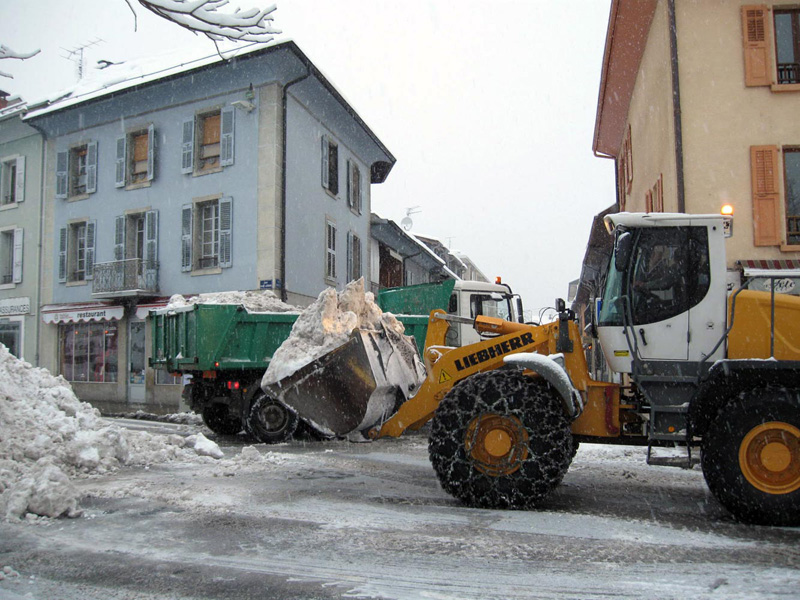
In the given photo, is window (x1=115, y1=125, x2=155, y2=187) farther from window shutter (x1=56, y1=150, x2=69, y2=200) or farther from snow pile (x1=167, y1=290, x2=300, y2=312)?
snow pile (x1=167, y1=290, x2=300, y2=312)

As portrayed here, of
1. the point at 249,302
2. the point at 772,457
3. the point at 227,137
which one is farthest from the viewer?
the point at 227,137

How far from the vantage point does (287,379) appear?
7.47 meters

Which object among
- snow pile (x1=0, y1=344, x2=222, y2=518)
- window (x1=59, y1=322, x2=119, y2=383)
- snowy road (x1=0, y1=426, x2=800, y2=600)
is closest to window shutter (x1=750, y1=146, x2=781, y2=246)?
→ snowy road (x1=0, y1=426, x2=800, y2=600)

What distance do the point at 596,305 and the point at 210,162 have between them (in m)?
15.6

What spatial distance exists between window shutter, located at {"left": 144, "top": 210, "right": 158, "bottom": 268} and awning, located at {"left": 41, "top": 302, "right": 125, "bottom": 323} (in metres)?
1.88

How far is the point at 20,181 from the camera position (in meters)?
23.2

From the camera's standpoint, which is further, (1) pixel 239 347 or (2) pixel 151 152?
(2) pixel 151 152

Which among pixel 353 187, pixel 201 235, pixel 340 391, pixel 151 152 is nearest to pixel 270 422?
pixel 340 391

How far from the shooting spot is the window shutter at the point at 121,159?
20.4 m

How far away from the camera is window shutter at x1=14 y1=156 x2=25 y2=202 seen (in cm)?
2309

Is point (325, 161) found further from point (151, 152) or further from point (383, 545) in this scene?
point (383, 545)

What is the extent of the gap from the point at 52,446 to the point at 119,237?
14.9 metres

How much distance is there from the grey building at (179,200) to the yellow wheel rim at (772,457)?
14.0m

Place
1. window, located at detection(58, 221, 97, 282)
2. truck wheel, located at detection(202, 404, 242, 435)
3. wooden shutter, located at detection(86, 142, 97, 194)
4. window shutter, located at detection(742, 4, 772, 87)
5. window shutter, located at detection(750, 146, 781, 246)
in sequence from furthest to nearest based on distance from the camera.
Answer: window, located at detection(58, 221, 97, 282), wooden shutter, located at detection(86, 142, 97, 194), window shutter, located at detection(742, 4, 772, 87), window shutter, located at detection(750, 146, 781, 246), truck wheel, located at detection(202, 404, 242, 435)
